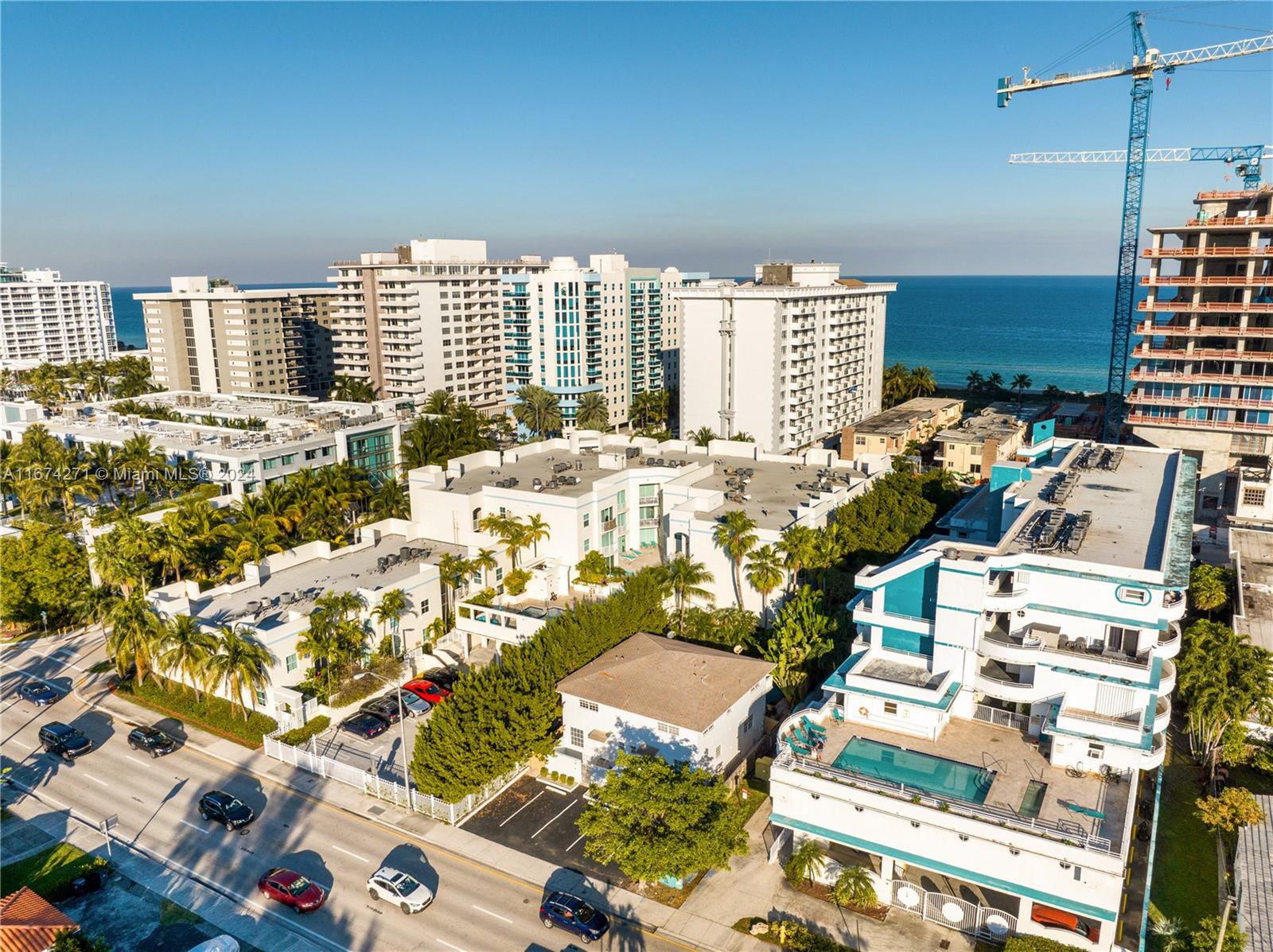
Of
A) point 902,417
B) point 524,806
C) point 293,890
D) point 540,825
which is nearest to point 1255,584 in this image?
point 540,825

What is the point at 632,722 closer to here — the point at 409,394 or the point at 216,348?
the point at 409,394

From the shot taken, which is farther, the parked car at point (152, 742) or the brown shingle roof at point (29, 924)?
the parked car at point (152, 742)

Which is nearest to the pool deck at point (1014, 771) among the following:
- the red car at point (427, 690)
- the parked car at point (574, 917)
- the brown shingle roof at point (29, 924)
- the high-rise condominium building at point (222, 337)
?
the parked car at point (574, 917)

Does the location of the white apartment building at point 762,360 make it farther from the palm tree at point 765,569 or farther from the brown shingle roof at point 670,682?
the brown shingle roof at point 670,682

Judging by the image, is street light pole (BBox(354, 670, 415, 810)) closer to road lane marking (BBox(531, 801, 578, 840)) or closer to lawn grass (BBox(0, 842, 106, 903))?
road lane marking (BBox(531, 801, 578, 840))

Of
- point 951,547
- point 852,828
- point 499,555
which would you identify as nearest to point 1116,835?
point 852,828
